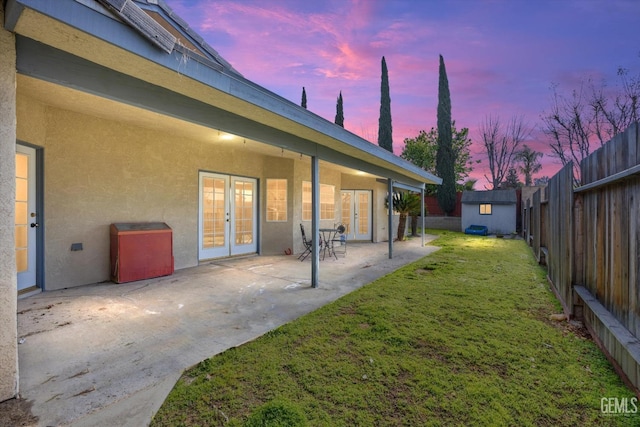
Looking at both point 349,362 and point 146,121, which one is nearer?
point 349,362

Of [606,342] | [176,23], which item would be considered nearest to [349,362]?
[606,342]

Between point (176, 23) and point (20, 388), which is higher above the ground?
point (176, 23)

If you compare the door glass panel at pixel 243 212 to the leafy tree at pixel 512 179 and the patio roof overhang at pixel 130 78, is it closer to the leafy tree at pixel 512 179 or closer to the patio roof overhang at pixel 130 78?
the patio roof overhang at pixel 130 78

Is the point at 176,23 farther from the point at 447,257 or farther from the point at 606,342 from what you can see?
the point at 447,257

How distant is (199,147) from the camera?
646 cm

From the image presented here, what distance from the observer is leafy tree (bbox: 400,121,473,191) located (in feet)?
73.6

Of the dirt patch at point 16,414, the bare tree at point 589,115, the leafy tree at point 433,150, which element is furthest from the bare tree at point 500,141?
the dirt patch at point 16,414

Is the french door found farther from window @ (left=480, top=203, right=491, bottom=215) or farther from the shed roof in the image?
window @ (left=480, top=203, right=491, bottom=215)

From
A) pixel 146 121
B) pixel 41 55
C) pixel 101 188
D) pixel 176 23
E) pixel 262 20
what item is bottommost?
pixel 101 188

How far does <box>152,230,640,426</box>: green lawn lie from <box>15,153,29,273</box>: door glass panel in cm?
378

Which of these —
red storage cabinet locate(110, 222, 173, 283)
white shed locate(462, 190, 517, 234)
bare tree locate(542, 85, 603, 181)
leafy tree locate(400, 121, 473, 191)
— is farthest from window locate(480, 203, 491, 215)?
red storage cabinet locate(110, 222, 173, 283)

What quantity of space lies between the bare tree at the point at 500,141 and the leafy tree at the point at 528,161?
884 mm

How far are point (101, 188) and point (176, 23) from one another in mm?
3056

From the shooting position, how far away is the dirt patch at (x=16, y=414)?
66.1 inches
